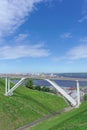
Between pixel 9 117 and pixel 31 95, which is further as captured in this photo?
pixel 31 95

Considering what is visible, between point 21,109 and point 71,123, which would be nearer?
point 71,123

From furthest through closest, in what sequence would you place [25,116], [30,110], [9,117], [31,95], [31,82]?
[31,82] → [31,95] → [30,110] → [25,116] → [9,117]

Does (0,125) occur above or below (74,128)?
below

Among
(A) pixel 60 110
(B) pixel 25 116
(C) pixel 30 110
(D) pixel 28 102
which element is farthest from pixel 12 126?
Answer: (A) pixel 60 110

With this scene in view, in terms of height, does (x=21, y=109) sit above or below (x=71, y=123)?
below

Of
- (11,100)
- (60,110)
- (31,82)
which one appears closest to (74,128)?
(11,100)

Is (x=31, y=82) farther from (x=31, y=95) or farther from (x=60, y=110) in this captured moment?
(x=60, y=110)

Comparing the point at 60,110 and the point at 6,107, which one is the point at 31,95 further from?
the point at 6,107

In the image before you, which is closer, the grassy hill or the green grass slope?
the green grass slope

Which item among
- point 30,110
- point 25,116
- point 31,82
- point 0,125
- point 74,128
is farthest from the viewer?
point 31,82

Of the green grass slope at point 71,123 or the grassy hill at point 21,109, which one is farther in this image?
the grassy hill at point 21,109
